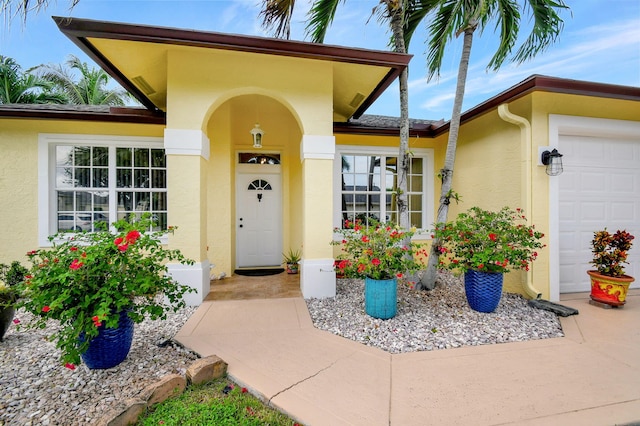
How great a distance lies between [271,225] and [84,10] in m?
4.47

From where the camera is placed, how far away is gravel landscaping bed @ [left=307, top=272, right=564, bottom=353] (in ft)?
9.70

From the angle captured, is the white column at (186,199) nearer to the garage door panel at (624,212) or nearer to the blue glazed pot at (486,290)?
the blue glazed pot at (486,290)

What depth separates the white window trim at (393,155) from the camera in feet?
19.4

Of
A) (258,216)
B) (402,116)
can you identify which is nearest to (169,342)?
(258,216)

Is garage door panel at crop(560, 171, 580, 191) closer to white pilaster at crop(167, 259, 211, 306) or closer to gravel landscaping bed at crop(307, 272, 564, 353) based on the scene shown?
gravel landscaping bed at crop(307, 272, 564, 353)

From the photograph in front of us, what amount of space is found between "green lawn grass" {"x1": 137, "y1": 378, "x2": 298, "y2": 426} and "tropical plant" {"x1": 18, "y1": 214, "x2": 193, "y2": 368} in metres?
0.71

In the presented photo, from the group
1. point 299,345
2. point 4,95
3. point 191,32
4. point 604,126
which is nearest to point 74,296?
point 299,345

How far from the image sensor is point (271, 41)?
363 centimetres

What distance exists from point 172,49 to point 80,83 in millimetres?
15195

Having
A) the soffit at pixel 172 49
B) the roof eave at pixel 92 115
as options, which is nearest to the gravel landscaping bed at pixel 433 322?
the soffit at pixel 172 49

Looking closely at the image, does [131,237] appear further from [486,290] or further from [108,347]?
[486,290]

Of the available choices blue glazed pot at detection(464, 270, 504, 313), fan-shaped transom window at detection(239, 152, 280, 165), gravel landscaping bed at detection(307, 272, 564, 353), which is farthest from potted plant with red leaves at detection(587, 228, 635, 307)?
fan-shaped transom window at detection(239, 152, 280, 165)

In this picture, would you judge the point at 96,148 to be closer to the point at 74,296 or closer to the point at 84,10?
the point at 84,10

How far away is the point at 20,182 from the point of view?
495 cm
